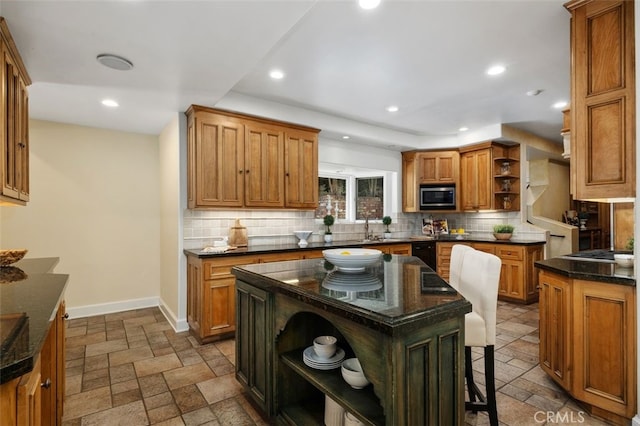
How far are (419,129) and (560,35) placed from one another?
2.84 meters

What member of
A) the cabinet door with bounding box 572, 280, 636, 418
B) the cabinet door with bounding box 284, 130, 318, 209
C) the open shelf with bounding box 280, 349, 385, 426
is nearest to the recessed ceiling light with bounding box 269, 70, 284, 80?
the cabinet door with bounding box 284, 130, 318, 209

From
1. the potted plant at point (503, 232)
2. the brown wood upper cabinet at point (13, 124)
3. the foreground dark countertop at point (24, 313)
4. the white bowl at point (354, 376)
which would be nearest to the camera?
the foreground dark countertop at point (24, 313)

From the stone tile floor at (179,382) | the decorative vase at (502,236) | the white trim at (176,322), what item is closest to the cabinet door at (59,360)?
the stone tile floor at (179,382)

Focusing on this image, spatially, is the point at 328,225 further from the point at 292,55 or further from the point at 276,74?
the point at 292,55

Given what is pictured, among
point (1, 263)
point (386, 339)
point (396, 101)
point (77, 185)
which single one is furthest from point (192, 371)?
point (396, 101)

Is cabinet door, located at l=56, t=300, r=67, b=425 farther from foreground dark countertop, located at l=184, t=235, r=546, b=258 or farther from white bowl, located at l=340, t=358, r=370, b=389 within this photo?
white bowl, located at l=340, t=358, r=370, b=389

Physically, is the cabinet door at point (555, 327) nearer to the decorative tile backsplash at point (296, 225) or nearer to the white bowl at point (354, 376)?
the white bowl at point (354, 376)

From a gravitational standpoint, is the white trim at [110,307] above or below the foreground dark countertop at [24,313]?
below

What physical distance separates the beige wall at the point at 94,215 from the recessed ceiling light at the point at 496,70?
439 centimetres

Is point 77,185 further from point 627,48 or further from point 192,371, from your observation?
point 627,48

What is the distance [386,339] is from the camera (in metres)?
1.15

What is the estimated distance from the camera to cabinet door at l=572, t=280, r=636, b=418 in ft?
6.44

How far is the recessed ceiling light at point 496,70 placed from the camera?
→ 315cm

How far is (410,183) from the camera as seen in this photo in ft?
19.8
